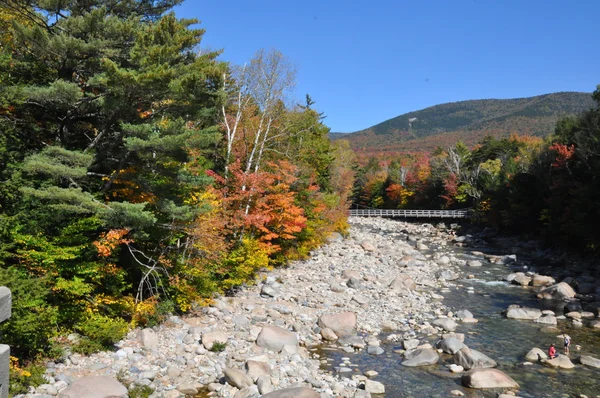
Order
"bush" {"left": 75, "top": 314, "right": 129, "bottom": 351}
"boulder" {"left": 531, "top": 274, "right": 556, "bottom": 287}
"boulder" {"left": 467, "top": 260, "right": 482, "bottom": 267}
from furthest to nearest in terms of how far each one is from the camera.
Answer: "boulder" {"left": 467, "top": 260, "right": 482, "bottom": 267}
"boulder" {"left": 531, "top": 274, "right": 556, "bottom": 287}
"bush" {"left": 75, "top": 314, "right": 129, "bottom": 351}

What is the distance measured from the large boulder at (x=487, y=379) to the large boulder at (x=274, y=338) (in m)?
5.08

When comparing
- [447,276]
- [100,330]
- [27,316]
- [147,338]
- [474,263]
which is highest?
[27,316]

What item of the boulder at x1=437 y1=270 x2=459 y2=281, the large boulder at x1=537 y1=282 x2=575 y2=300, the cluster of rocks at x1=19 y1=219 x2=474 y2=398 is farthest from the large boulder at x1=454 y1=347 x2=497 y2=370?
the boulder at x1=437 y1=270 x2=459 y2=281

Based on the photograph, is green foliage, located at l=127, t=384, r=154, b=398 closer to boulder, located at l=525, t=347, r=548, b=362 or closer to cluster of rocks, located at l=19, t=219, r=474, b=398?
cluster of rocks, located at l=19, t=219, r=474, b=398

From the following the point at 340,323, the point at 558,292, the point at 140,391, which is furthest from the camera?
the point at 558,292

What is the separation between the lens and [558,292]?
68.5 feet

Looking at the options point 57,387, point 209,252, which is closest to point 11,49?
point 209,252

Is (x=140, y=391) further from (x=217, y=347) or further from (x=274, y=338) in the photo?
(x=274, y=338)

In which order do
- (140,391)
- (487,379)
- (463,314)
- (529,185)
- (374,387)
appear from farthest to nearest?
(529,185) < (463,314) < (487,379) < (374,387) < (140,391)

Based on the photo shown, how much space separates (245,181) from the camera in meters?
19.2

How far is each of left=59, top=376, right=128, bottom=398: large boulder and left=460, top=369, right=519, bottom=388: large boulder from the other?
8615 mm

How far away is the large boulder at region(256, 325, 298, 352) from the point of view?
12.8 meters

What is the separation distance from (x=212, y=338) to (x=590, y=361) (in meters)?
11.4

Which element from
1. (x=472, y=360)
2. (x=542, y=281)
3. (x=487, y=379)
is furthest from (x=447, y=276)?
(x=487, y=379)
